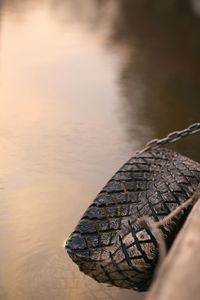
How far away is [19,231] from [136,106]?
269 centimetres

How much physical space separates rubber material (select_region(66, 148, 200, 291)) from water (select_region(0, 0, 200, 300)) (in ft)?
0.69

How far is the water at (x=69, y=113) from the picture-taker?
3131 mm

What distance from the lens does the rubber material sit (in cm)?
256

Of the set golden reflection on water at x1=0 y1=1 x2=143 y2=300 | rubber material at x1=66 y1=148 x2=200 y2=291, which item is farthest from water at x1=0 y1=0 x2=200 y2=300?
rubber material at x1=66 y1=148 x2=200 y2=291

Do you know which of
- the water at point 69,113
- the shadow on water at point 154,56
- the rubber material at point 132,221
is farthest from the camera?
the shadow on water at point 154,56

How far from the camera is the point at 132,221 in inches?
105

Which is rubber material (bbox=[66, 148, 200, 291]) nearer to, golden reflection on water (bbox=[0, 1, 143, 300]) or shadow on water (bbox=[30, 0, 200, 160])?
golden reflection on water (bbox=[0, 1, 143, 300])

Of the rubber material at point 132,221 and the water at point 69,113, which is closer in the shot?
the rubber material at point 132,221

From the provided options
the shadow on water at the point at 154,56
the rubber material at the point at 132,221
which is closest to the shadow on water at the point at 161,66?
the shadow on water at the point at 154,56

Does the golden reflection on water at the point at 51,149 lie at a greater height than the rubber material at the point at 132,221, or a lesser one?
greater

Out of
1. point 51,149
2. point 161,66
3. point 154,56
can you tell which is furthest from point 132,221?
point 154,56

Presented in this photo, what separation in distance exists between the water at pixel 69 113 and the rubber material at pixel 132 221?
0.69 feet

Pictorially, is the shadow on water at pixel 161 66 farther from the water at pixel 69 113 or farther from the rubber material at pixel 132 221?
the rubber material at pixel 132 221

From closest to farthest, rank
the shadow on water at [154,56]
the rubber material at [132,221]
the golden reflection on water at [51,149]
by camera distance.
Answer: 1. the rubber material at [132,221]
2. the golden reflection on water at [51,149]
3. the shadow on water at [154,56]
